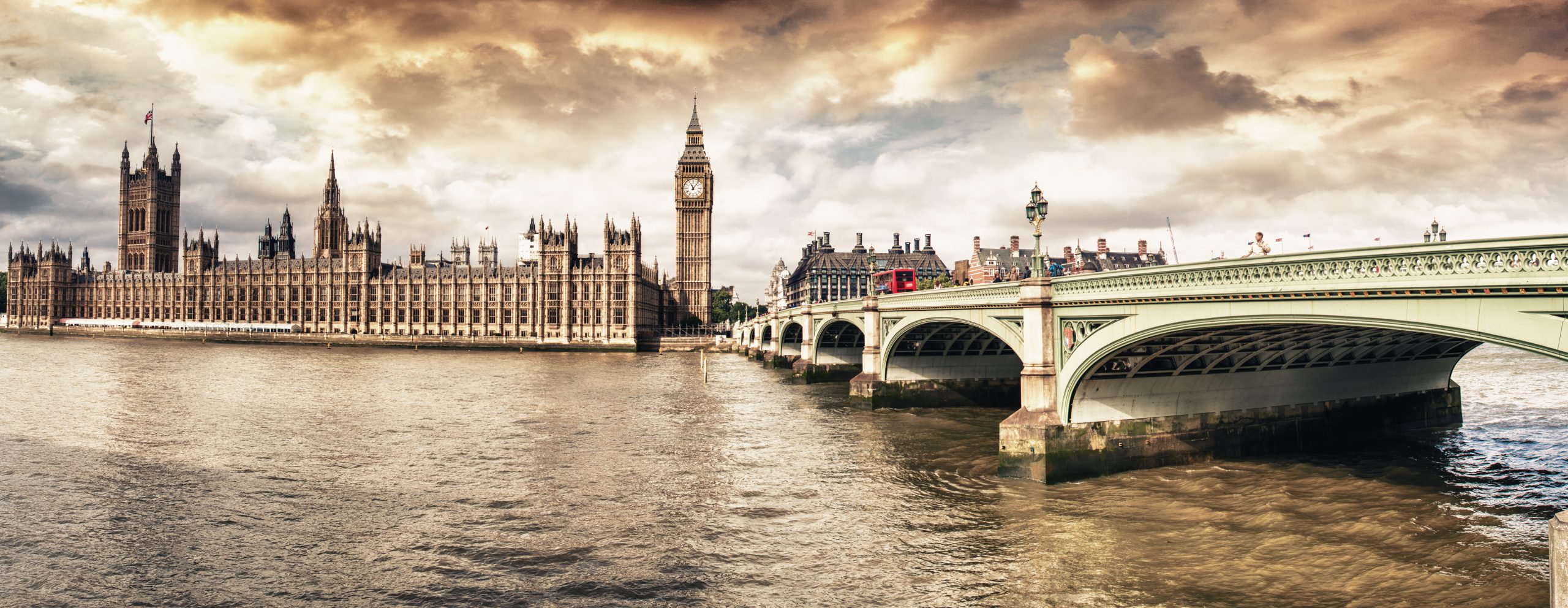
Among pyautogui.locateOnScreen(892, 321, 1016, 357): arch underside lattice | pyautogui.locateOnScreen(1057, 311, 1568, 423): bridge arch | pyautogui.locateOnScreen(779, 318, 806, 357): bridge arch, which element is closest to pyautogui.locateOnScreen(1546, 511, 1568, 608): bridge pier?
pyautogui.locateOnScreen(1057, 311, 1568, 423): bridge arch

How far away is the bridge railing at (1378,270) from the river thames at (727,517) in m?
5.50

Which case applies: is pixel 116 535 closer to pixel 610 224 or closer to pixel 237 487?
pixel 237 487

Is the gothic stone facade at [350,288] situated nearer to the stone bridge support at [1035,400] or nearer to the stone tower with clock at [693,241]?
the stone tower with clock at [693,241]

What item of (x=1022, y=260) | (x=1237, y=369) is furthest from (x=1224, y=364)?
(x=1022, y=260)

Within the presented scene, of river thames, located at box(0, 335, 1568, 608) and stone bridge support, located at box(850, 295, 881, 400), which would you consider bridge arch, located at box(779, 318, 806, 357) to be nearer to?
stone bridge support, located at box(850, 295, 881, 400)

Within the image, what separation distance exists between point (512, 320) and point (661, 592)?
435 feet

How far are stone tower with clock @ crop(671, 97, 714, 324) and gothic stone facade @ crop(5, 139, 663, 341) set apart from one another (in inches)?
250

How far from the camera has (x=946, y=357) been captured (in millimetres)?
44156

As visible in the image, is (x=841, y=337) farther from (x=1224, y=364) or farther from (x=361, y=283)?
(x=361, y=283)

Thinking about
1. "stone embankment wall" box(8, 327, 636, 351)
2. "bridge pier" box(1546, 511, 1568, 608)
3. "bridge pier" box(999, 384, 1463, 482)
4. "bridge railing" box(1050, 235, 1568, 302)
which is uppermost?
"bridge railing" box(1050, 235, 1568, 302)

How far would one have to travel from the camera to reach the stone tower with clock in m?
165

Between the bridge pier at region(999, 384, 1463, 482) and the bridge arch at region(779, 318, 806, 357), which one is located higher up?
the bridge arch at region(779, 318, 806, 357)

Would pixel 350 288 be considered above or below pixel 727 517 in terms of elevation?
above

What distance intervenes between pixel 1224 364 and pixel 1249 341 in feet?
9.62
